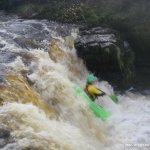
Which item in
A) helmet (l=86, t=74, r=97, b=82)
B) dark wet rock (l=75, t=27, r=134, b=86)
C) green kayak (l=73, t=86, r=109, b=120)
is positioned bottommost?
green kayak (l=73, t=86, r=109, b=120)

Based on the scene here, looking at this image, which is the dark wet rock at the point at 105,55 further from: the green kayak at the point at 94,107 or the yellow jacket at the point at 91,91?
the green kayak at the point at 94,107

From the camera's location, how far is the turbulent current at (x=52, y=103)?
19.1ft

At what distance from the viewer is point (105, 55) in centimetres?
1093

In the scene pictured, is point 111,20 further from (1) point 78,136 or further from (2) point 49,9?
(1) point 78,136

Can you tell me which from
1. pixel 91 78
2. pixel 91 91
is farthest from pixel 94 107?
pixel 91 78

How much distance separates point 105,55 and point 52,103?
3557 millimetres

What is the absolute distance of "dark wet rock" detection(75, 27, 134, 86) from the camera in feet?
35.9

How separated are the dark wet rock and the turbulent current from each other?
274 millimetres

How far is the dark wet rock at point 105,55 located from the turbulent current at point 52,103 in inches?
10.8

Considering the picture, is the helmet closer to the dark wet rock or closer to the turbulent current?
the turbulent current

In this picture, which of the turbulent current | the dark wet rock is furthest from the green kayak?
the dark wet rock

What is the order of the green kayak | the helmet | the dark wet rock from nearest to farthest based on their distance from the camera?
the green kayak < the helmet < the dark wet rock

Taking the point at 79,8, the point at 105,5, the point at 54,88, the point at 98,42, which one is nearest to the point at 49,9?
the point at 79,8

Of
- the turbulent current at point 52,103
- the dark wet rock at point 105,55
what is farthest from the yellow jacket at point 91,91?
the dark wet rock at point 105,55
